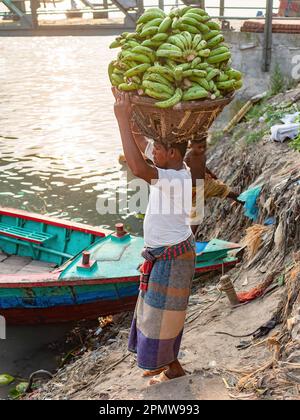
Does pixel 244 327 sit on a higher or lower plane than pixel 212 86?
lower

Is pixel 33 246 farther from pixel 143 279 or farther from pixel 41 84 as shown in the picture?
pixel 41 84

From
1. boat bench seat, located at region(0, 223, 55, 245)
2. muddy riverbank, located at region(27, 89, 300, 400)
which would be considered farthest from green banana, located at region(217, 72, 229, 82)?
boat bench seat, located at region(0, 223, 55, 245)

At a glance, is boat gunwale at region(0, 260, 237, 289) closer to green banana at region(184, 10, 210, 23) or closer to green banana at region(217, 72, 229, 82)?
green banana at region(217, 72, 229, 82)

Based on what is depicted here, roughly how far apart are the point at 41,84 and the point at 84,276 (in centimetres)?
1840

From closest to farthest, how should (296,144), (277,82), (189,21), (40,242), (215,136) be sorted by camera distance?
1. (189,21)
2. (296,144)
3. (40,242)
4. (277,82)
5. (215,136)

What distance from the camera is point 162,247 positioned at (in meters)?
3.53

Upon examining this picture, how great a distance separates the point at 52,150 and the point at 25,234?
24.2ft

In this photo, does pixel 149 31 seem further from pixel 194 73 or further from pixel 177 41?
pixel 194 73

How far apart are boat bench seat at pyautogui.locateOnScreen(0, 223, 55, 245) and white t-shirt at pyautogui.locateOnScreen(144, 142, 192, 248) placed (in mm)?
4860

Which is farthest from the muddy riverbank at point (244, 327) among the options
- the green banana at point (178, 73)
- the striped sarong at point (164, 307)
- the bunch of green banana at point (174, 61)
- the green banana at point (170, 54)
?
the green banana at point (170, 54)

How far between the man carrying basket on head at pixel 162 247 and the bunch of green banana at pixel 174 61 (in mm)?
192

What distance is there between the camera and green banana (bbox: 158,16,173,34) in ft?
11.8

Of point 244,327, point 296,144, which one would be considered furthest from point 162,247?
point 296,144
